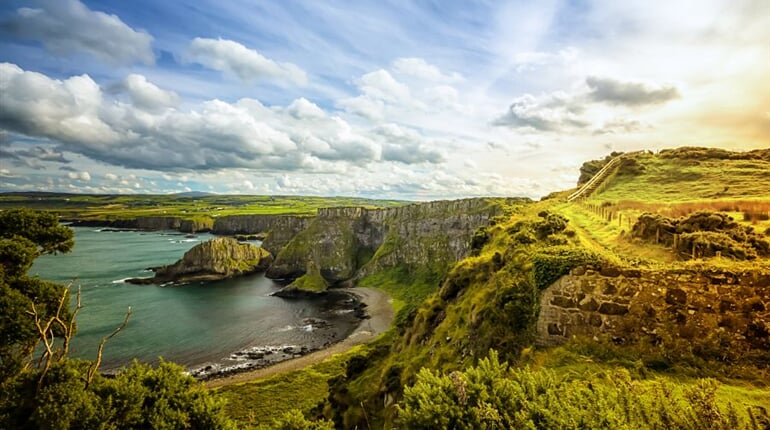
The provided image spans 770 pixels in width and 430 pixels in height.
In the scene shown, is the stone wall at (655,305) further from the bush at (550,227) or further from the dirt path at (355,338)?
the dirt path at (355,338)

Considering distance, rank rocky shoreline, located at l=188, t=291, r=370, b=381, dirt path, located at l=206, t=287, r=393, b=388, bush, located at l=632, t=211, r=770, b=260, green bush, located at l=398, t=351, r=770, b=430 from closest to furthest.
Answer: green bush, located at l=398, t=351, r=770, b=430
bush, located at l=632, t=211, r=770, b=260
dirt path, located at l=206, t=287, r=393, b=388
rocky shoreline, located at l=188, t=291, r=370, b=381

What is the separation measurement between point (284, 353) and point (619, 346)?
189 ft

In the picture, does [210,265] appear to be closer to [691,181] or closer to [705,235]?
[691,181]

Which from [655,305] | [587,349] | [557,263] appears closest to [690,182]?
[557,263]

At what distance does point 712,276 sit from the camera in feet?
42.5

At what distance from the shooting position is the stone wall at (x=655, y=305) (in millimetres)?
12055

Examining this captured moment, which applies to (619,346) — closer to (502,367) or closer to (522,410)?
(502,367)

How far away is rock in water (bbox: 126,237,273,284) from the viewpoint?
108438 mm

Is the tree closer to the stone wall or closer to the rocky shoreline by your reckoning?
the stone wall

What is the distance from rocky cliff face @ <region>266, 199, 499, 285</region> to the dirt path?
52.5 feet

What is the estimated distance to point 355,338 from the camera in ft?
225

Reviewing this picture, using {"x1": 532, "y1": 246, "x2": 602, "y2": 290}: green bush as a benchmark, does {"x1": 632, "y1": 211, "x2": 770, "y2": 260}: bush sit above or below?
above

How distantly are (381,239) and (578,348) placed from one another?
11605cm

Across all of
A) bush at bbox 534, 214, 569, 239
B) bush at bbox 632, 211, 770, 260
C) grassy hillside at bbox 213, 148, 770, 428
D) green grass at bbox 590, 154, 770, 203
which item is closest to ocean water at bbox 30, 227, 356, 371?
grassy hillside at bbox 213, 148, 770, 428
